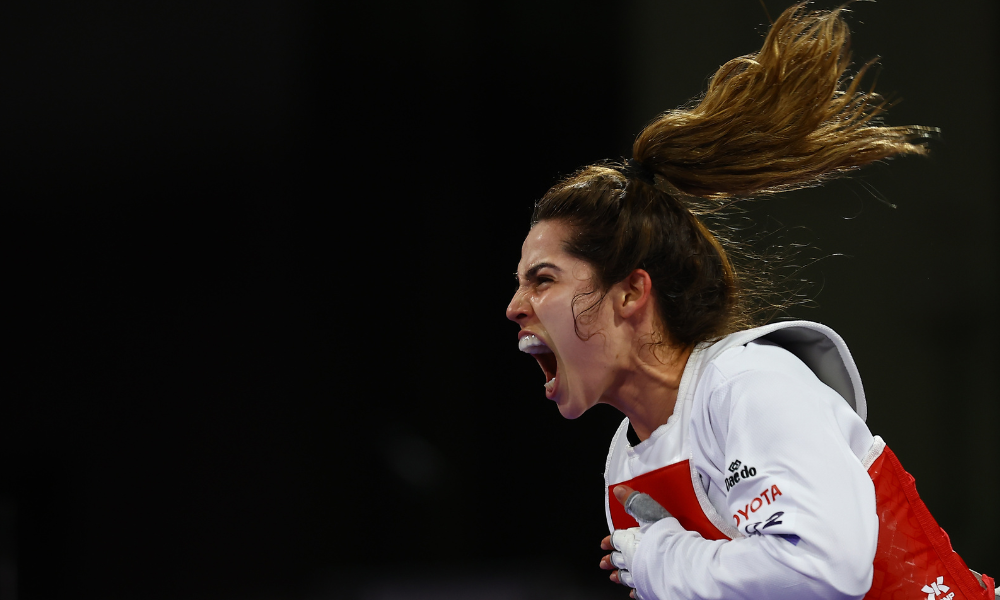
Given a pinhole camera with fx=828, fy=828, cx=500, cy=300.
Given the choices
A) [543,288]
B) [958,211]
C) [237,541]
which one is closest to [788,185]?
[543,288]

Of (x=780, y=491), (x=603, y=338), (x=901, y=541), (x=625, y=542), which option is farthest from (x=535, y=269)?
(x=901, y=541)

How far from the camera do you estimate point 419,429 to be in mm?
3580

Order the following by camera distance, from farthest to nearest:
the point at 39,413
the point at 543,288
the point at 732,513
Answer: the point at 39,413
the point at 543,288
the point at 732,513

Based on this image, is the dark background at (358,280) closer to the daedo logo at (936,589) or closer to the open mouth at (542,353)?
the open mouth at (542,353)

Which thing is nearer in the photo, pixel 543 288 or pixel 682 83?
pixel 543 288

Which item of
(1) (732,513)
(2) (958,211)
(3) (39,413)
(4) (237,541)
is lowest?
(4) (237,541)

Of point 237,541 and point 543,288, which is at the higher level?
point 543,288

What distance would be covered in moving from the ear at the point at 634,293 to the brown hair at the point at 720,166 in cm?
2

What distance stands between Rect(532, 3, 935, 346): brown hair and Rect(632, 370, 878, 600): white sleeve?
343 millimetres

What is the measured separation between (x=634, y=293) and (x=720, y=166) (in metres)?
0.34

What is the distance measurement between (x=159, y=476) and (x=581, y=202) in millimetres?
2474

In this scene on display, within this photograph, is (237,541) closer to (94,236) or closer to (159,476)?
(159,476)

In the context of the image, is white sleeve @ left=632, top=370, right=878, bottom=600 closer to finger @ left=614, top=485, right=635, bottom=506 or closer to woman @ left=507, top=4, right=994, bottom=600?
woman @ left=507, top=4, right=994, bottom=600

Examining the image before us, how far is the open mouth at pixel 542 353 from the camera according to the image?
1.68 m
